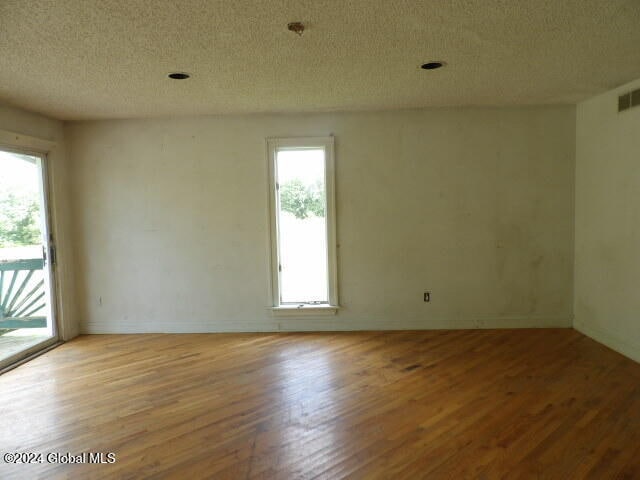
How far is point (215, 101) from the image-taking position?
4035mm

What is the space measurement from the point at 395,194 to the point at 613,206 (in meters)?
2.11

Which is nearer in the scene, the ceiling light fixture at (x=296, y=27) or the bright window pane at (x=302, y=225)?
the ceiling light fixture at (x=296, y=27)

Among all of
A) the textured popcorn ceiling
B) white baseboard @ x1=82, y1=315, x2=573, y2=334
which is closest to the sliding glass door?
white baseboard @ x1=82, y1=315, x2=573, y2=334

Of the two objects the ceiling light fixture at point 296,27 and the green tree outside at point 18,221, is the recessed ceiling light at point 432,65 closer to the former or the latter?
the ceiling light fixture at point 296,27

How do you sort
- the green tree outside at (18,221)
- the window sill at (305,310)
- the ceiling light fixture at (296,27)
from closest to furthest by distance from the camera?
the ceiling light fixture at (296,27) < the green tree outside at (18,221) < the window sill at (305,310)

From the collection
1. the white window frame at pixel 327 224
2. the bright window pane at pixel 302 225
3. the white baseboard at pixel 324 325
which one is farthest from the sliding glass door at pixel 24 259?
the bright window pane at pixel 302 225

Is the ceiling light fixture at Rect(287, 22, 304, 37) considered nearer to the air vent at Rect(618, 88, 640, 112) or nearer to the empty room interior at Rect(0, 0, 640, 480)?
the empty room interior at Rect(0, 0, 640, 480)

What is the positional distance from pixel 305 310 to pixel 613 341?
3.11 meters

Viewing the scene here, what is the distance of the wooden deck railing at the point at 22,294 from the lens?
400 centimetres

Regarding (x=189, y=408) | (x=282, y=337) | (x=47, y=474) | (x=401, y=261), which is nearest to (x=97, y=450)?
(x=47, y=474)

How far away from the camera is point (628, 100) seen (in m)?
3.67

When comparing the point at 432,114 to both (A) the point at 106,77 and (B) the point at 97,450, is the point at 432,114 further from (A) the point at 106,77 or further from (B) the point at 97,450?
(B) the point at 97,450

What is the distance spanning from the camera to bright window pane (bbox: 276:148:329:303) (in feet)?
15.6

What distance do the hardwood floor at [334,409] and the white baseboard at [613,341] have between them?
92 millimetres
